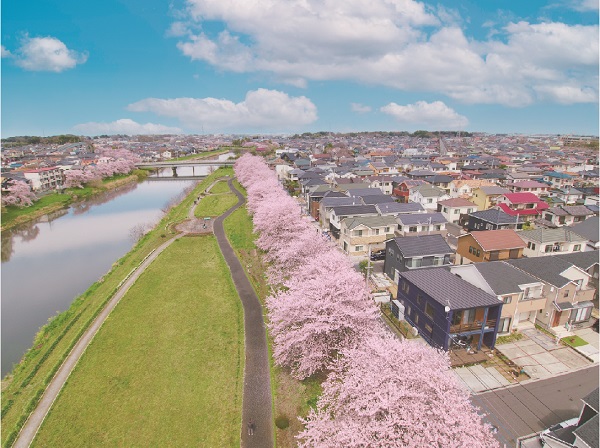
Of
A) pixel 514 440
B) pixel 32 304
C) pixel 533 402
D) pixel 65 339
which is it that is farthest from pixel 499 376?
pixel 32 304

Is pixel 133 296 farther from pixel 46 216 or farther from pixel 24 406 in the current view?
pixel 46 216

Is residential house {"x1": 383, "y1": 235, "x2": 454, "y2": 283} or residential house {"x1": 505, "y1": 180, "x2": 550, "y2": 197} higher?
residential house {"x1": 505, "y1": 180, "x2": 550, "y2": 197}

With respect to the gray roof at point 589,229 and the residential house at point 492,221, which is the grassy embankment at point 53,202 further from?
the gray roof at point 589,229

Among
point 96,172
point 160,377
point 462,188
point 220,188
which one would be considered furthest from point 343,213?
point 96,172

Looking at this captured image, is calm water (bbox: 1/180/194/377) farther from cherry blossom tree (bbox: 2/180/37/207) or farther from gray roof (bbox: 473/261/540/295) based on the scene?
gray roof (bbox: 473/261/540/295)

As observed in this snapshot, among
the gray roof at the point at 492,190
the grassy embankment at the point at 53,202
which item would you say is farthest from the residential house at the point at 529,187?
the grassy embankment at the point at 53,202

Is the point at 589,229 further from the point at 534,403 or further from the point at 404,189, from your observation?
the point at 534,403

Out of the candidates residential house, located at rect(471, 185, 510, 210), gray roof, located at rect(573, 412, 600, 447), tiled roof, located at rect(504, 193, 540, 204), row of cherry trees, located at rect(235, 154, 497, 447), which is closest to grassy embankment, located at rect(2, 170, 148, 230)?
row of cherry trees, located at rect(235, 154, 497, 447)
